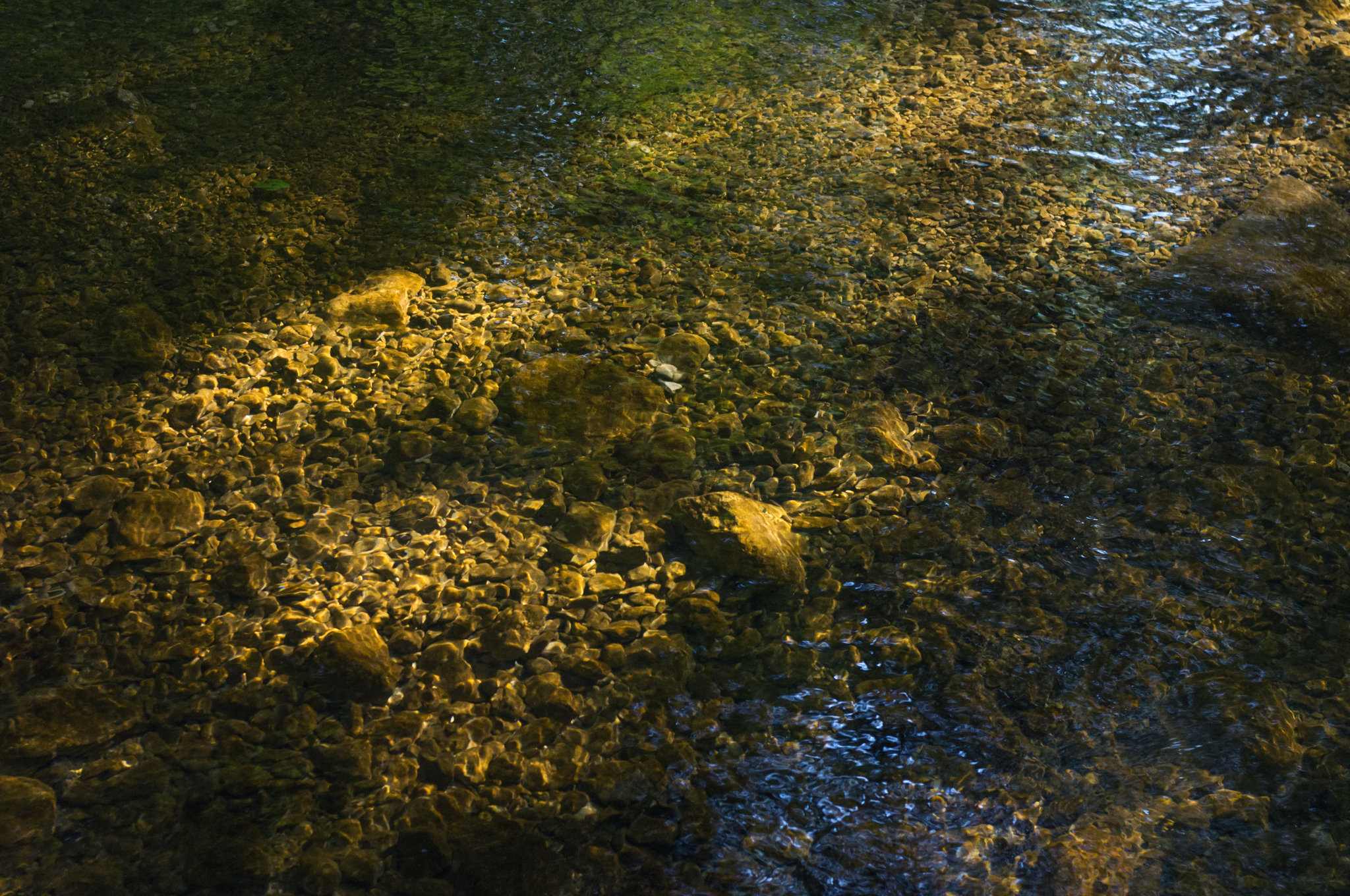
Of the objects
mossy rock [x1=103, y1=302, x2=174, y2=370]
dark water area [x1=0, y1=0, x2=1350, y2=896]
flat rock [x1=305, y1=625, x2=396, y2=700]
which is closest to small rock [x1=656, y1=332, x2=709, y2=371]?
dark water area [x1=0, y1=0, x2=1350, y2=896]

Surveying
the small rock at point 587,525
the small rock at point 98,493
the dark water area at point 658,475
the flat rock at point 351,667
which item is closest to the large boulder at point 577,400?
the dark water area at point 658,475

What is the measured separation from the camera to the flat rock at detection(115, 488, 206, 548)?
4.19 ft

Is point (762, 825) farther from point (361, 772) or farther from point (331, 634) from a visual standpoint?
point (331, 634)

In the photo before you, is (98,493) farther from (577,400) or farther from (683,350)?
(683,350)

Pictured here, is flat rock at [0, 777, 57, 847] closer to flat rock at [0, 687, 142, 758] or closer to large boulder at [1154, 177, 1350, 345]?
flat rock at [0, 687, 142, 758]

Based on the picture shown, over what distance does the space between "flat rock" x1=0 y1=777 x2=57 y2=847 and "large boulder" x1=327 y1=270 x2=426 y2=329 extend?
89 centimetres

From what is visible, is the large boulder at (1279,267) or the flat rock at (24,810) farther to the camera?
the large boulder at (1279,267)

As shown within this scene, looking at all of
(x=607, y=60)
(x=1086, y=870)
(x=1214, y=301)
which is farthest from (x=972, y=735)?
(x=607, y=60)

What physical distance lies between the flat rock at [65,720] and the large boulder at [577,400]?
Result: 667 mm

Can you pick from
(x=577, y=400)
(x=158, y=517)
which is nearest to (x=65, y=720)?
(x=158, y=517)

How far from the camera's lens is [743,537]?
4.26ft

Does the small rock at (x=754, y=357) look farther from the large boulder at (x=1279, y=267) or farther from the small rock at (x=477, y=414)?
the large boulder at (x=1279, y=267)

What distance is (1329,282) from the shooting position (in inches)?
69.5

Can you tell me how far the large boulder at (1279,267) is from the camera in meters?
1.71
